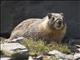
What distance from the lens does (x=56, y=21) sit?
9.80 m

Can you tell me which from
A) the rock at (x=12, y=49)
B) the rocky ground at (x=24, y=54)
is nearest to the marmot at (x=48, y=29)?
the rocky ground at (x=24, y=54)

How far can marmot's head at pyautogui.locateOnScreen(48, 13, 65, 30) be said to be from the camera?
978 centimetres

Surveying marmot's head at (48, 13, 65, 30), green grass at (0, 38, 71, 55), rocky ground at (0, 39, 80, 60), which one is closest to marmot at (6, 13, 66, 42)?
marmot's head at (48, 13, 65, 30)

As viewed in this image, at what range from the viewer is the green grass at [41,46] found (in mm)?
9422

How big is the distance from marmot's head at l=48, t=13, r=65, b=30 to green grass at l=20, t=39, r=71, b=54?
0.38 m

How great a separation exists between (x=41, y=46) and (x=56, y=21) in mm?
641

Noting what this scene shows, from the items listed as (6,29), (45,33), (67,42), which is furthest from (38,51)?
(6,29)

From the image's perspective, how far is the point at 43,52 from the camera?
9.24 metres

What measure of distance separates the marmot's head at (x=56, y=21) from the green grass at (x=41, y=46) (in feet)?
1.26

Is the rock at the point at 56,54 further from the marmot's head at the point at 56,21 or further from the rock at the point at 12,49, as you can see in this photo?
the marmot's head at the point at 56,21

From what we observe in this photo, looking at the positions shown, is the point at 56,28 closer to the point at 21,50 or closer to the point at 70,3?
the point at 21,50

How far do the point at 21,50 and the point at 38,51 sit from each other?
0.52 m

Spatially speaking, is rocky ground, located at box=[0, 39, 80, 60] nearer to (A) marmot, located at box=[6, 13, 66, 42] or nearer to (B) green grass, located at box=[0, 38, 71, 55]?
(B) green grass, located at box=[0, 38, 71, 55]

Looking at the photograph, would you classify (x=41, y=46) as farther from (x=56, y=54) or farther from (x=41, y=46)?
(x=56, y=54)
